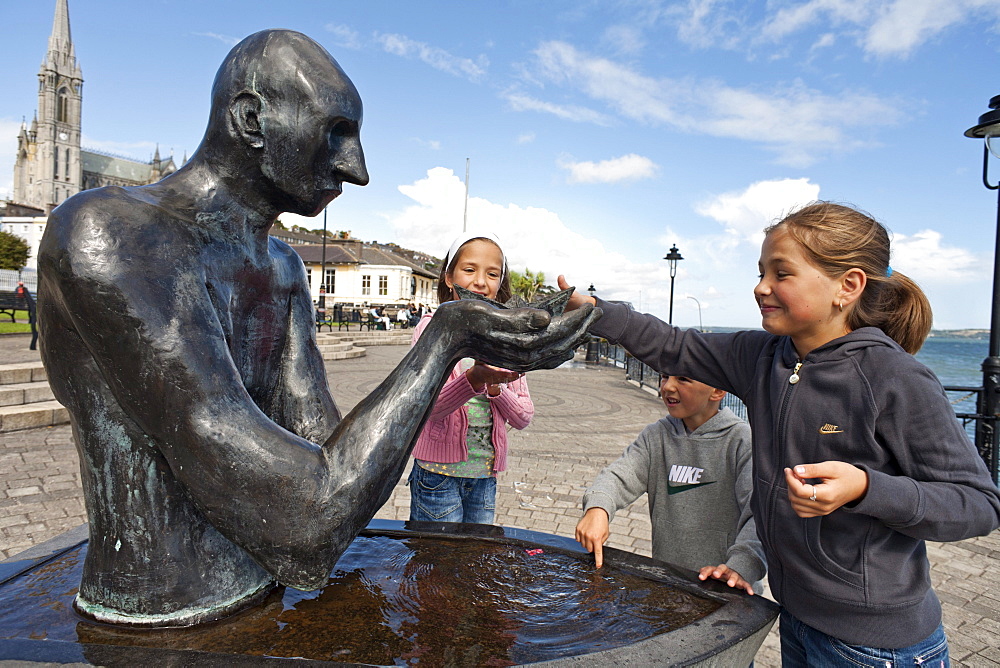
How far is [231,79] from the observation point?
137 centimetres

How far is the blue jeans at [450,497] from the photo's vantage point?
9.60 feet

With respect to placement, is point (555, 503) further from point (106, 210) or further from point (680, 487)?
point (106, 210)

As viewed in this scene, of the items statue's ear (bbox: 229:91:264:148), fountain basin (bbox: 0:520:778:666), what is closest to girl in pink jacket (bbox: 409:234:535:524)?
fountain basin (bbox: 0:520:778:666)

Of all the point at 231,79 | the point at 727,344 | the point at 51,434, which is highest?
the point at 231,79

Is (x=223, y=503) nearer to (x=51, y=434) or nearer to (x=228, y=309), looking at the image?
(x=228, y=309)

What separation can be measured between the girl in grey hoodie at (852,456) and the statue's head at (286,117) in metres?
1.30

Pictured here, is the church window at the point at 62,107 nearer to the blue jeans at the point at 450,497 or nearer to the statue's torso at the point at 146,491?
the blue jeans at the point at 450,497

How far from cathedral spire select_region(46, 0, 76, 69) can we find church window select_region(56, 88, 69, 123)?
4025mm

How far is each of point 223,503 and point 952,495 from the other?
1723mm

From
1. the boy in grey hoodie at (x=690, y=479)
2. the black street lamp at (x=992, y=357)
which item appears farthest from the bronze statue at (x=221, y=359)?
the black street lamp at (x=992, y=357)

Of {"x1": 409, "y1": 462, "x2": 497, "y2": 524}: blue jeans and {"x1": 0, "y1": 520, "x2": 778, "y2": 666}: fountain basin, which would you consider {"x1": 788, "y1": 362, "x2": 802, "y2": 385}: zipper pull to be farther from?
{"x1": 409, "y1": 462, "x2": 497, "y2": 524}: blue jeans

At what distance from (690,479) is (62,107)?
120311 mm

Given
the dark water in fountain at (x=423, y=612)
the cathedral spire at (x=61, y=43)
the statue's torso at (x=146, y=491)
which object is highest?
the cathedral spire at (x=61, y=43)

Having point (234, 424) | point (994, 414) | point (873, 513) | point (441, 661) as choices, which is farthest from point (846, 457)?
point (994, 414)
